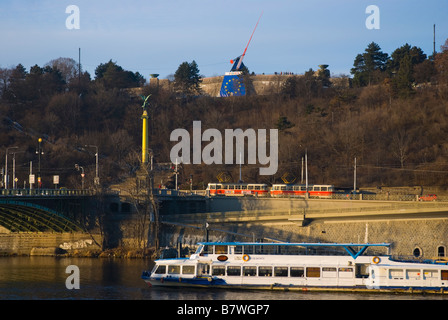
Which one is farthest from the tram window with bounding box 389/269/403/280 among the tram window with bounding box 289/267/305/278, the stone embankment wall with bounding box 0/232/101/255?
the stone embankment wall with bounding box 0/232/101/255

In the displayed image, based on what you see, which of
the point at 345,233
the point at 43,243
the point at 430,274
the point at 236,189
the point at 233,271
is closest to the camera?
the point at 430,274

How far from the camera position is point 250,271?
62.6 meters

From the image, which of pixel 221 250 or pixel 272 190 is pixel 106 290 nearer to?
pixel 221 250

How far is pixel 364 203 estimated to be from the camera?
9081 centimetres

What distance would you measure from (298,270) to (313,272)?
1.28m

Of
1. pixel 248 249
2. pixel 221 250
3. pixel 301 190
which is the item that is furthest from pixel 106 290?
pixel 301 190

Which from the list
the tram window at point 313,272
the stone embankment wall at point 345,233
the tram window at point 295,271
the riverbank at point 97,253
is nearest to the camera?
the tram window at point 313,272

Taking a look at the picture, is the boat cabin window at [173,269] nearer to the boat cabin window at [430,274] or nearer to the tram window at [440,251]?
the boat cabin window at [430,274]

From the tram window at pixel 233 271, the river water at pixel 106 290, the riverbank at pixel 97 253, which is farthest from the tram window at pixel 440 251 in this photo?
the riverbank at pixel 97 253

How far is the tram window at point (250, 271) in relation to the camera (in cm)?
6253

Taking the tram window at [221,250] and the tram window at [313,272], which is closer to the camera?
the tram window at [313,272]

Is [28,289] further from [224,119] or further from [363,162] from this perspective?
[224,119]

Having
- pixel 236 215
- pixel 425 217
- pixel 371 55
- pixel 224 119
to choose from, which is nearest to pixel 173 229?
pixel 236 215

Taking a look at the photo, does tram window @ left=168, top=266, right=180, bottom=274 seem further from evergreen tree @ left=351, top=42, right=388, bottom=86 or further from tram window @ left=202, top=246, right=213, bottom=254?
evergreen tree @ left=351, top=42, right=388, bottom=86
